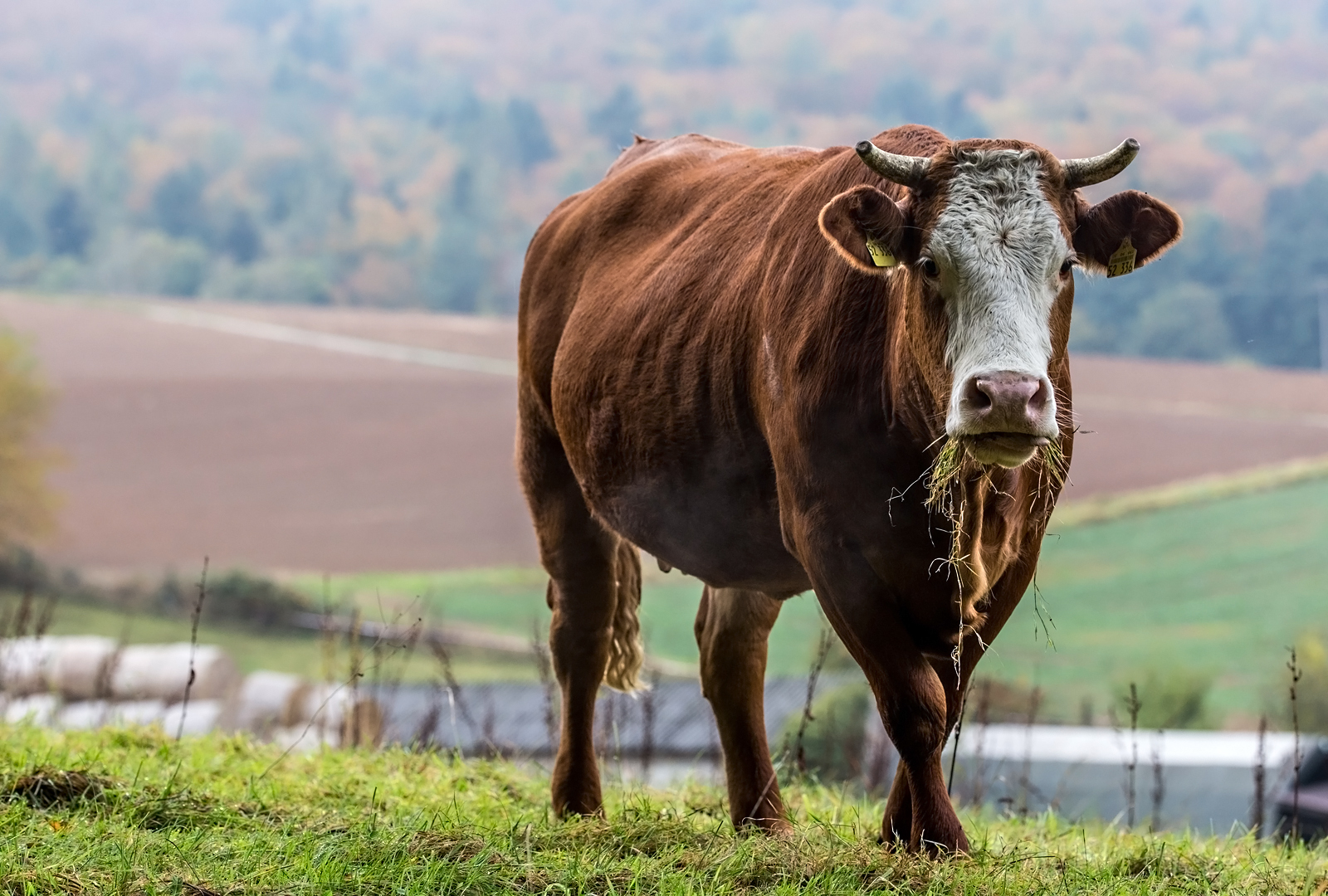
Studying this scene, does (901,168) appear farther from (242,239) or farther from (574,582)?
(242,239)

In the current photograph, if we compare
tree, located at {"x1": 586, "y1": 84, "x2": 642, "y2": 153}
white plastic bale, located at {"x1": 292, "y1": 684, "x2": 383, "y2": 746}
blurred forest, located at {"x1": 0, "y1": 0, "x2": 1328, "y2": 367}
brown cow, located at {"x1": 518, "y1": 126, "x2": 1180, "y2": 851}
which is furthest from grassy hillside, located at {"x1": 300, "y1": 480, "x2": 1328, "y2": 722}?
brown cow, located at {"x1": 518, "y1": 126, "x2": 1180, "y2": 851}

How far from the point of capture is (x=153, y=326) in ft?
116

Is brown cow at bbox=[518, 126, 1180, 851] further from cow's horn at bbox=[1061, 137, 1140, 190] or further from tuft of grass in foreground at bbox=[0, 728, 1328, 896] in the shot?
tuft of grass in foreground at bbox=[0, 728, 1328, 896]

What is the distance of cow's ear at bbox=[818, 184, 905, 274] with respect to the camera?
11.1 ft

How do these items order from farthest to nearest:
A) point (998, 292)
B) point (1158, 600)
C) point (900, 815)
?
1. point (1158, 600)
2. point (900, 815)
3. point (998, 292)

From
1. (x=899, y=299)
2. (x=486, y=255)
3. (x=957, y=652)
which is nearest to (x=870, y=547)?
(x=957, y=652)

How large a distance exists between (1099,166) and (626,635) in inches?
110

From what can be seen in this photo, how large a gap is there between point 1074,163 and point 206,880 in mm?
2602

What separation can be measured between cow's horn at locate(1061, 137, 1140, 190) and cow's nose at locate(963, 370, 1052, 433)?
0.64m

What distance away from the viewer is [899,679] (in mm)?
3572

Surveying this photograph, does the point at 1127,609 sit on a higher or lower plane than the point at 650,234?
lower

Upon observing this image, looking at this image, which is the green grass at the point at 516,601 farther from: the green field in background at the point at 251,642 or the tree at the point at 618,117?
the tree at the point at 618,117

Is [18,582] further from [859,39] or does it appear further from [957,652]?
[957,652]

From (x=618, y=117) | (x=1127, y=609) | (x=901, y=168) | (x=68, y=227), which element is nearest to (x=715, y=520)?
(x=901, y=168)
